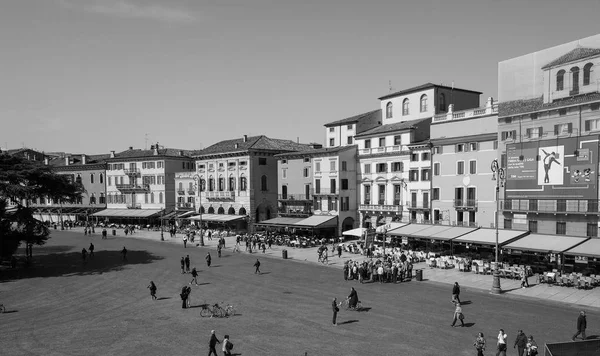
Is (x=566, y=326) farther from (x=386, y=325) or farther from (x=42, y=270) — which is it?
(x=42, y=270)

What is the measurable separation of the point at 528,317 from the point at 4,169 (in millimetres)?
43114

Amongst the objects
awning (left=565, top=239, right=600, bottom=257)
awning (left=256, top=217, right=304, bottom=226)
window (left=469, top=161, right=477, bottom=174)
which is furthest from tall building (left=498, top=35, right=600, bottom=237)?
awning (left=256, top=217, right=304, bottom=226)

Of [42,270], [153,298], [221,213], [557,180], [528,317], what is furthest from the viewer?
[221,213]

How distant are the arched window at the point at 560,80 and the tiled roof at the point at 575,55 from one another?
2.68 feet

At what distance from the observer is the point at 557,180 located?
122 ft

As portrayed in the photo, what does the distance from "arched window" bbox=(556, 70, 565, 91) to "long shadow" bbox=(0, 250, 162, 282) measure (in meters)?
38.9

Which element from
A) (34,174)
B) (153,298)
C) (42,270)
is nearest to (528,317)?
(153,298)

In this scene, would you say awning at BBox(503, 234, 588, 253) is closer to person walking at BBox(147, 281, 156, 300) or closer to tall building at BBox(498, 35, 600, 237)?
tall building at BBox(498, 35, 600, 237)

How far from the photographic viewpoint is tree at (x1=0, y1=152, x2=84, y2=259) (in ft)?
129

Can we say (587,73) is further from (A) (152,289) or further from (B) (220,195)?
(B) (220,195)

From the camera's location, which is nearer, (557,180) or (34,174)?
(557,180)

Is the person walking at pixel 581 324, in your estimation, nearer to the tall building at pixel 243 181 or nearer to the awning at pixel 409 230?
the awning at pixel 409 230

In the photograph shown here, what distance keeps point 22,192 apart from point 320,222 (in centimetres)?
3186

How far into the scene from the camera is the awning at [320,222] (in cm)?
5622
